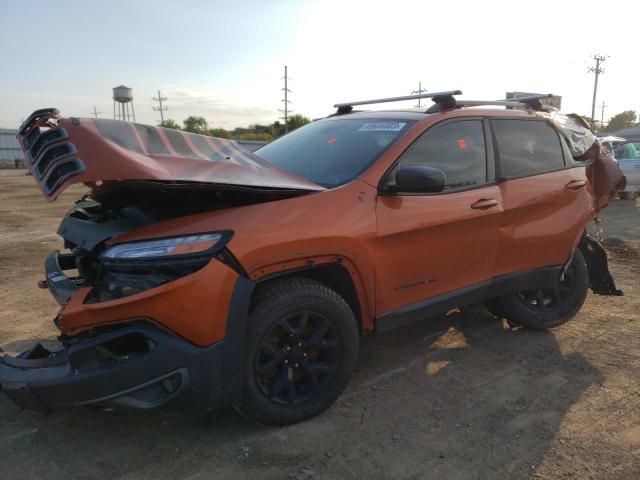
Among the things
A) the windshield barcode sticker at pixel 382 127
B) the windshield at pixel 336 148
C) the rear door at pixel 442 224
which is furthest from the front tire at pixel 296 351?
the windshield barcode sticker at pixel 382 127

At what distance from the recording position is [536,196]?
4164 mm

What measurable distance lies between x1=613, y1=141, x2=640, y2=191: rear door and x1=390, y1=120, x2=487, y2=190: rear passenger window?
11048 millimetres

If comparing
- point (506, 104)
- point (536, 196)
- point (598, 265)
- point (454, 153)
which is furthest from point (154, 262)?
point (598, 265)

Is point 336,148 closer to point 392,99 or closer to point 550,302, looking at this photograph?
point 392,99

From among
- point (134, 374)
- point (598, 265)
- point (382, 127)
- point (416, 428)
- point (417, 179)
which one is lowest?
point (416, 428)

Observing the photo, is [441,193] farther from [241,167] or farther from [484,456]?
[484,456]

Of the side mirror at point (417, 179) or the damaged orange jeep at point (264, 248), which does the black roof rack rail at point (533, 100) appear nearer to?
the damaged orange jeep at point (264, 248)

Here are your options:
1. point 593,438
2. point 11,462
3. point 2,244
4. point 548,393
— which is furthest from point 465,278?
point 2,244

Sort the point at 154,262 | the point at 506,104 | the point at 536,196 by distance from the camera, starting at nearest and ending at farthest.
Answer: the point at 154,262
the point at 536,196
the point at 506,104

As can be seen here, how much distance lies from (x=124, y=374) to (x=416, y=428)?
165cm

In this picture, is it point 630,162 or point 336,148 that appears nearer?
point 336,148

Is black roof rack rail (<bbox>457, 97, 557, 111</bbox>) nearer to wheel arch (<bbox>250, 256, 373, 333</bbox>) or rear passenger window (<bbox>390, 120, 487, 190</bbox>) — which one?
rear passenger window (<bbox>390, 120, 487, 190</bbox>)

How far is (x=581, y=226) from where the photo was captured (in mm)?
4504

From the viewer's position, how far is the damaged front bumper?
2469 millimetres
